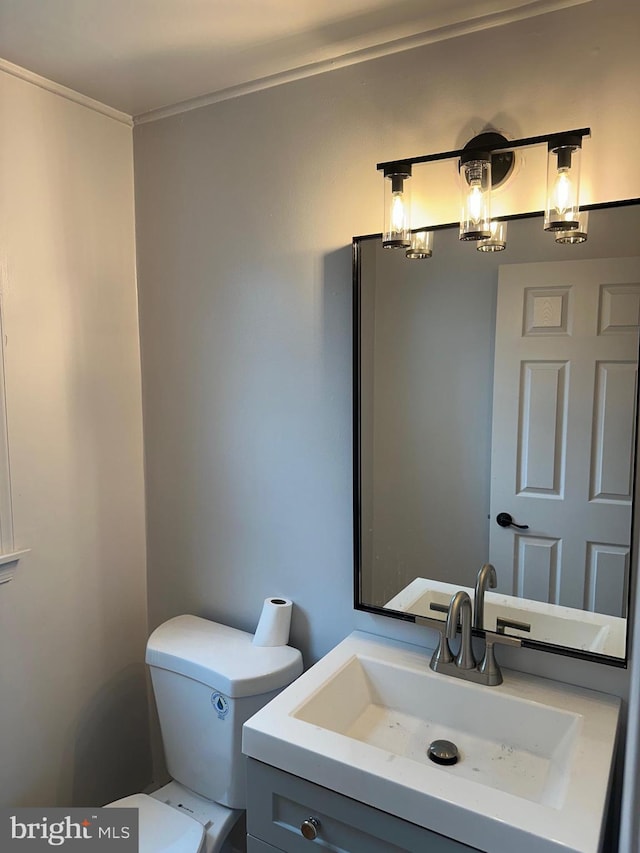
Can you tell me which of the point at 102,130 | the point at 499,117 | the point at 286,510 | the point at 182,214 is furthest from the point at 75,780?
the point at 499,117

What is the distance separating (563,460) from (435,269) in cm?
53

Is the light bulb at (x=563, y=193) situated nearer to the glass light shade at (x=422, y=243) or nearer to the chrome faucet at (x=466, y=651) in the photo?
the glass light shade at (x=422, y=243)

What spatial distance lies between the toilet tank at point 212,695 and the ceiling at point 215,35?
1.58m

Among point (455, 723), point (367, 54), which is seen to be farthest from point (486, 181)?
point (455, 723)

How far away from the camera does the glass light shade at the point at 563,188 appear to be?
1231 millimetres

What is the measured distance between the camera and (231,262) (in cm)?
179

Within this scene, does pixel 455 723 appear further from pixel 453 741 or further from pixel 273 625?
pixel 273 625

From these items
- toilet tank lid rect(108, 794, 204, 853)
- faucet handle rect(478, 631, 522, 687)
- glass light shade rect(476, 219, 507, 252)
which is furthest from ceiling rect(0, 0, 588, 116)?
toilet tank lid rect(108, 794, 204, 853)

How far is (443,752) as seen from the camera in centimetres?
129

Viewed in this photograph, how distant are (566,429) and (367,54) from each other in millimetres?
1035

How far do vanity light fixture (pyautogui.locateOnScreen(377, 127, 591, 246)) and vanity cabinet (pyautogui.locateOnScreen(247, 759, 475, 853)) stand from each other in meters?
1.17

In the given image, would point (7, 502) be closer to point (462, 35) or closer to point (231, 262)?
point (231, 262)

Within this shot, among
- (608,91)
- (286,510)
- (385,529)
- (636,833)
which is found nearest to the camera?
(636,833)

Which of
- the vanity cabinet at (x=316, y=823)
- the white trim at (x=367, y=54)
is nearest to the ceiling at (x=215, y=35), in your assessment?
the white trim at (x=367, y=54)
